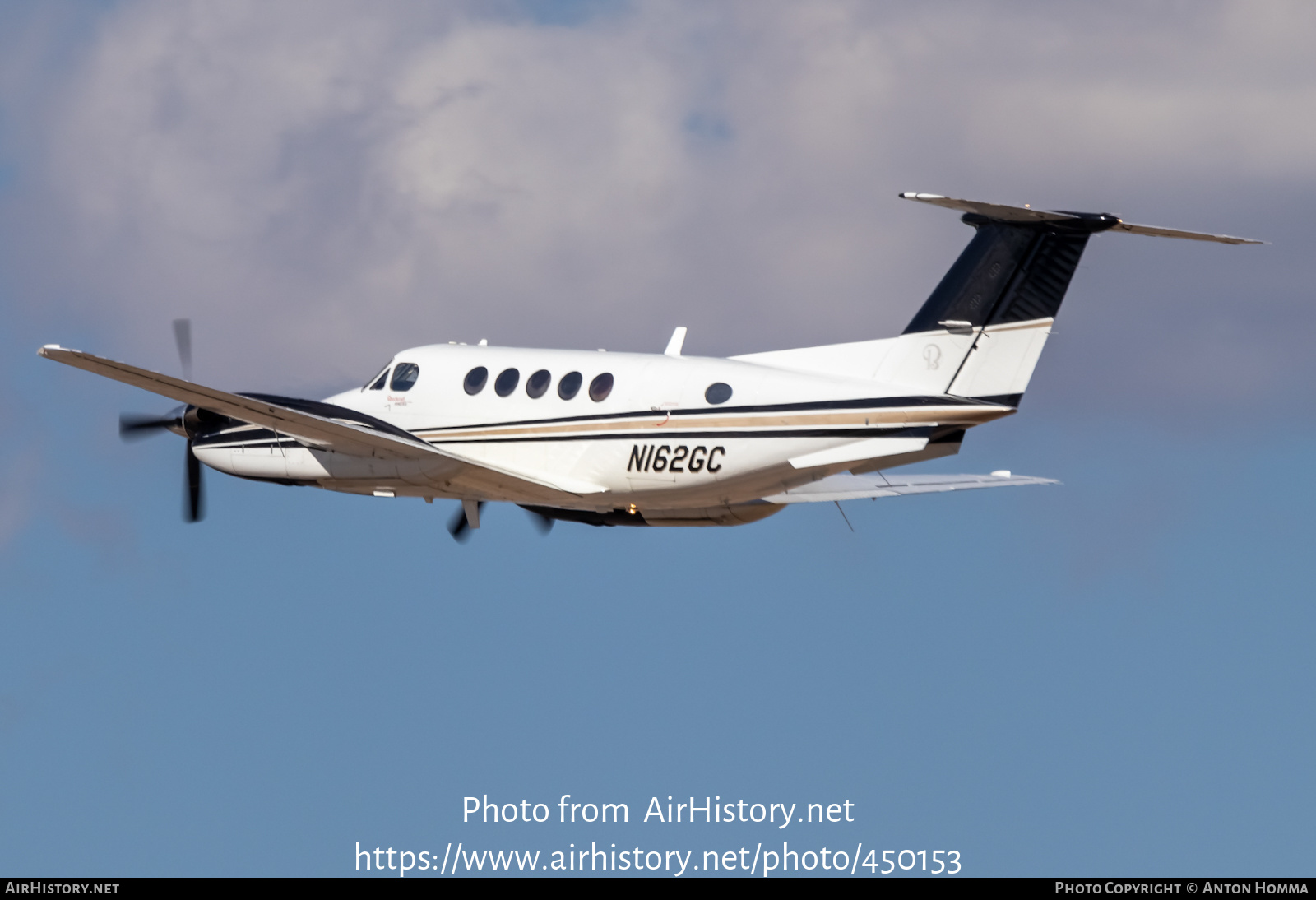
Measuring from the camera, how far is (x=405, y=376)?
30500mm

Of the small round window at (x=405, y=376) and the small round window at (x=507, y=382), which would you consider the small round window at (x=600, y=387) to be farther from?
the small round window at (x=405, y=376)

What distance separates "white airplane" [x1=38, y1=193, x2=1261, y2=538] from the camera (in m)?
25.5

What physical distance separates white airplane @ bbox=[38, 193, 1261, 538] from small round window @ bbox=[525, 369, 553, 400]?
0.15ft

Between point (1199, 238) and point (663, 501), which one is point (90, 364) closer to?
point (663, 501)

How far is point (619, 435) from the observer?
2761cm

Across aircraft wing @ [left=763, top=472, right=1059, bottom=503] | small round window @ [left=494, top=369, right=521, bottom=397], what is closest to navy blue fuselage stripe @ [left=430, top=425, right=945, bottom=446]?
small round window @ [left=494, top=369, right=521, bottom=397]

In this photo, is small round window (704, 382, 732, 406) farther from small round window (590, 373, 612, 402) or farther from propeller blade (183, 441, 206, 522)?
propeller blade (183, 441, 206, 522)

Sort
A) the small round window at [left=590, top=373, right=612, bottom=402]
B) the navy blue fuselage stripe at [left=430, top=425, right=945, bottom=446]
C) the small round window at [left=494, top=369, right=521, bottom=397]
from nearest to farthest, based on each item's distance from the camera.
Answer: the navy blue fuselage stripe at [left=430, top=425, right=945, bottom=446]
the small round window at [left=590, top=373, right=612, bottom=402]
the small round window at [left=494, top=369, right=521, bottom=397]

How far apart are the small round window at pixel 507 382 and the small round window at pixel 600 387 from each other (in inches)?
60.7

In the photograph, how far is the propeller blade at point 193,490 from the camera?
105 feet

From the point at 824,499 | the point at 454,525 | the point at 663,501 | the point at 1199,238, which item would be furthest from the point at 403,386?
the point at 1199,238

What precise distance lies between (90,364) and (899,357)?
11967mm

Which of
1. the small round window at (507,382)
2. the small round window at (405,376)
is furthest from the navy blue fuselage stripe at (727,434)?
the small round window at (405,376)

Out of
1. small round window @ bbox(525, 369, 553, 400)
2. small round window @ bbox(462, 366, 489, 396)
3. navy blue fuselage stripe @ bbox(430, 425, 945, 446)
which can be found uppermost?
small round window @ bbox(462, 366, 489, 396)
